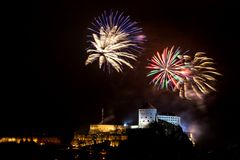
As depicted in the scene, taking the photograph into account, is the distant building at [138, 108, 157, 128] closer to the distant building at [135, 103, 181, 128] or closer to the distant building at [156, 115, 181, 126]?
the distant building at [135, 103, 181, 128]

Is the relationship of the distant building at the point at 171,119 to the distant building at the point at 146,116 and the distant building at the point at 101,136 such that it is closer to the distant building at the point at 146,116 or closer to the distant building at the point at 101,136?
the distant building at the point at 146,116

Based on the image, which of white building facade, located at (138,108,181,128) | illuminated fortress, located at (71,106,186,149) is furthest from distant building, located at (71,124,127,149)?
white building facade, located at (138,108,181,128)

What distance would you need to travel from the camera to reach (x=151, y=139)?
69.9 metres

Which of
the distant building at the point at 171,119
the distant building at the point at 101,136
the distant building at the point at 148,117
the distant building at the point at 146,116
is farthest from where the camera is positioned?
the distant building at the point at 171,119

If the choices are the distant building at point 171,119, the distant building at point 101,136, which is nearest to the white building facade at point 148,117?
the distant building at point 171,119

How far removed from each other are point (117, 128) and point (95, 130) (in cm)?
433

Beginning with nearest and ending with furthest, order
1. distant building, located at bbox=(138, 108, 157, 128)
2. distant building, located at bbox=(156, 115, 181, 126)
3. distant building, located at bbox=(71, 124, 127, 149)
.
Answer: distant building, located at bbox=(71, 124, 127, 149) → distant building, located at bbox=(138, 108, 157, 128) → distant building, located at bbox=(156, 115, 181, 126)

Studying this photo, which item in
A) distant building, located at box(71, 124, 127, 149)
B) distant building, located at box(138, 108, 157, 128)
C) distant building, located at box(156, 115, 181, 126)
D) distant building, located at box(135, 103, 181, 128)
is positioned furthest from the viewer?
distant building, located at box(156, 115, 181, 126)

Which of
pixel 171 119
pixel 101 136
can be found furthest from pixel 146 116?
pixel 101 136

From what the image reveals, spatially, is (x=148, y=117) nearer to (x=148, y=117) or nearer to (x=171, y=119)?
(x=148, y=117)

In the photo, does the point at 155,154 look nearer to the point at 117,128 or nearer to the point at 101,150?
the point at 101,150

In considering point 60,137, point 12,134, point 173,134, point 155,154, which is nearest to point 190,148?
point 173,134

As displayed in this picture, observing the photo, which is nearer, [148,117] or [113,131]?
[113,131]

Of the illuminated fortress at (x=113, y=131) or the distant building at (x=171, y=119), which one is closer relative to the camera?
the illuminated fortress at (x=113, y=131)
